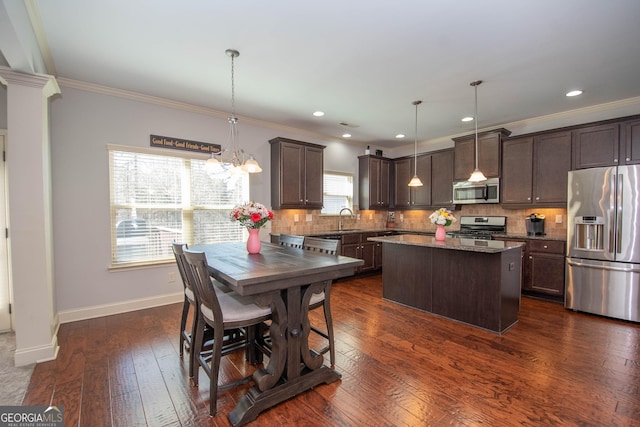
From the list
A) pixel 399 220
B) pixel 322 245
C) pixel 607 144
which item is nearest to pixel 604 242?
pixel 607 144

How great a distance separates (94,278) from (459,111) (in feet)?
17.5

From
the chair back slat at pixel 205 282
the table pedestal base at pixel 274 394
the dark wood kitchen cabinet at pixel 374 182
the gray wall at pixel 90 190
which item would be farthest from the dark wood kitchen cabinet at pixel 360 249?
the chair back slat at pixel 205 282

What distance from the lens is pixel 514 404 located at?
186cm

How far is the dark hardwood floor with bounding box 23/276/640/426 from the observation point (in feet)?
5.81

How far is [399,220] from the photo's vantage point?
21.9 ft

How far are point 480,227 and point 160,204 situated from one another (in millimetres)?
5182

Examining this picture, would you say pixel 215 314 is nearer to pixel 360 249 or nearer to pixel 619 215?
pixel 360 249

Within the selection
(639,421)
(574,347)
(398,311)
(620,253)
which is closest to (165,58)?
(398,311)

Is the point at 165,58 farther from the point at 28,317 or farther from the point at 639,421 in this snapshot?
the point at 639,421

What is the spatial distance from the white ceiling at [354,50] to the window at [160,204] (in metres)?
0.89

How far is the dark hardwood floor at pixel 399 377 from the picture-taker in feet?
5.81

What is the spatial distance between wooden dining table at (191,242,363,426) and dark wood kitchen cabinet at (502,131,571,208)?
3.70 meters

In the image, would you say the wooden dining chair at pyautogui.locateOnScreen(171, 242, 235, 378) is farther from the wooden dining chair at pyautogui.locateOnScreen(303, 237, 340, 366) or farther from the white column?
the white column

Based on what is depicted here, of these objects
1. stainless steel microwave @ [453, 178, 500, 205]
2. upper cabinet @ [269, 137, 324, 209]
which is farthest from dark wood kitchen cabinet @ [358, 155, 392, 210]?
stainless steel microwave @ [453, 178, 500, 205]
